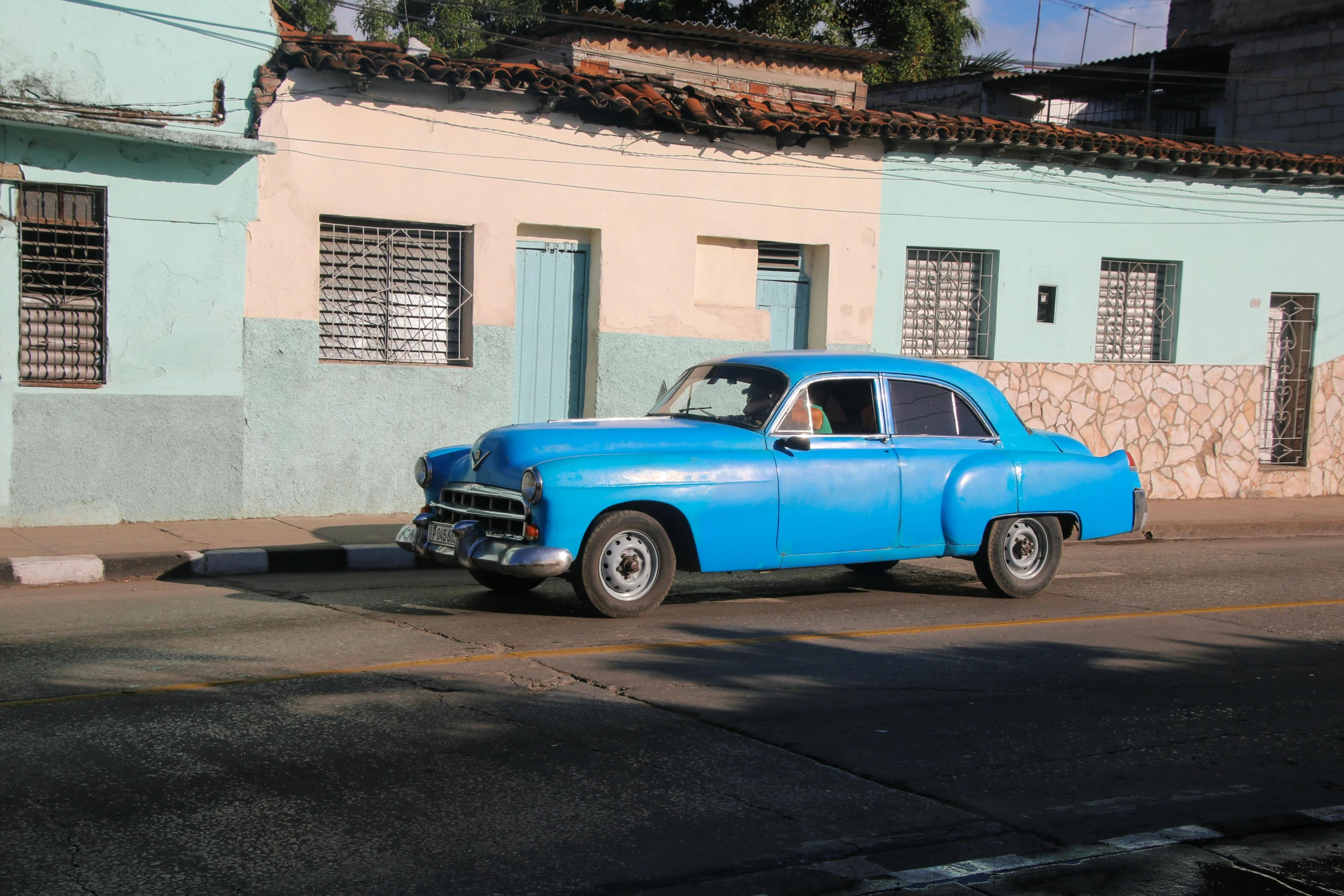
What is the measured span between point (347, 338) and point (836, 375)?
5783mm

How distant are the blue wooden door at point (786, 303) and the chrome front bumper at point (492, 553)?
7765 mm

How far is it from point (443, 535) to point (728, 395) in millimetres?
2221

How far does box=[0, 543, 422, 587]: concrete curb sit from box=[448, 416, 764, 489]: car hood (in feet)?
5.72

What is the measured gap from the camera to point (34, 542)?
10.3m

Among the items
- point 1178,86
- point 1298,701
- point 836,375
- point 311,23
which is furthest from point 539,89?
point 311,23

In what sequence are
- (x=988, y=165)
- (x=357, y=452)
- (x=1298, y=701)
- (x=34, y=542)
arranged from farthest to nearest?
(x=988, y=165)
(x=357, y=452)
(x=34, y=542)
(x=1298, y=701)

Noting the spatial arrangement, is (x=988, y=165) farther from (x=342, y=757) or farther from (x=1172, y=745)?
(x=342, y=757)

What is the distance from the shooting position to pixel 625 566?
316 inches

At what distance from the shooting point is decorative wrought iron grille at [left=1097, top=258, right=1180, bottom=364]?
17109 mm

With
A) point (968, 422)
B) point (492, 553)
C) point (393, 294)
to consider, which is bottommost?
point (492, 553)

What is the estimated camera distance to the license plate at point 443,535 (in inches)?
314

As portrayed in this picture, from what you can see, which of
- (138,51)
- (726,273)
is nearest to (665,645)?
(138,51)

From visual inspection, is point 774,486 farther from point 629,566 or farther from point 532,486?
point 532,486

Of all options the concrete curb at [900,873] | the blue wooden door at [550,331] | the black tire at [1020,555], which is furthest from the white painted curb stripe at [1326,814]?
the blue wooden door at [550,331]
